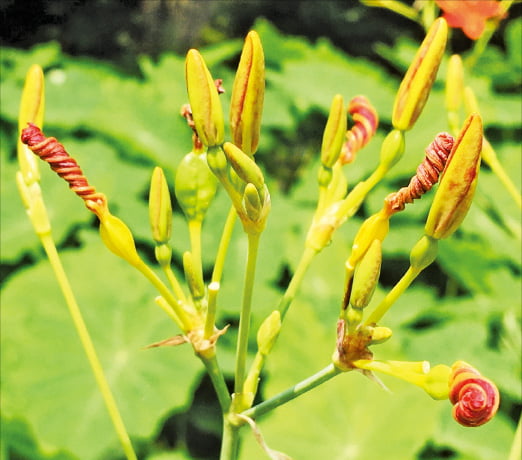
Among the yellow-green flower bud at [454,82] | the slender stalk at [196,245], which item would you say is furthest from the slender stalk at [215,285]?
the yellow-green flower bud at [454,82]

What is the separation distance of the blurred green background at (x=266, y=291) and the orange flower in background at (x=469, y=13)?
0.52 m

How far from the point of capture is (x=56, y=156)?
1.66ft

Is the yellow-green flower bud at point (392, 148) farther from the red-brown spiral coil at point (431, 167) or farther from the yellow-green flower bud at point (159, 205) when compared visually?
the yellow-green flower bud at point (159, 205)

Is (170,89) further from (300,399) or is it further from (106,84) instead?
(300,399)

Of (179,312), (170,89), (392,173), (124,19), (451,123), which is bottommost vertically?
(124,19)

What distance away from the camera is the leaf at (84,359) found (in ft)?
4.06

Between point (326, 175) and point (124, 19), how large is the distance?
2.60 metres

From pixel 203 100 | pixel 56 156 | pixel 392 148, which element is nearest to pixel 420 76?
pixel 392 148

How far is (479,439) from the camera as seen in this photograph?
1.20 m

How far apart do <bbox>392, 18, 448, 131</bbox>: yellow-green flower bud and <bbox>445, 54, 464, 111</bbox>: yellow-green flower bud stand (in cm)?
17

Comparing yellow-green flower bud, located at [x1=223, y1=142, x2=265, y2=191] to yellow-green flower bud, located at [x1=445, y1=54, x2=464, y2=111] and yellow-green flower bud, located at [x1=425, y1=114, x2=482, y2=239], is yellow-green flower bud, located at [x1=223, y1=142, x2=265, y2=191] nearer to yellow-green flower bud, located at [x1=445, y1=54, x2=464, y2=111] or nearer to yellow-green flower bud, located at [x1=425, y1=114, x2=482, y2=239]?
yellow-green flower bud, located at [x1=425, y1=114, x2=482, y2=239]

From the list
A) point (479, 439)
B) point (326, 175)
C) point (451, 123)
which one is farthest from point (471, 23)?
point (479, 439)

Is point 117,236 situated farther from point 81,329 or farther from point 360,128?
point 360,128

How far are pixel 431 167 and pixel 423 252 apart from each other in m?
0.06
